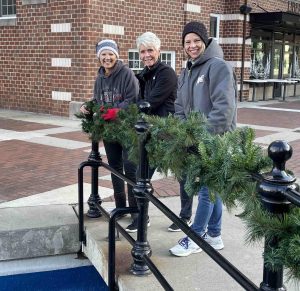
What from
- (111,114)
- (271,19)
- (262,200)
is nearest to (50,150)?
(111,114)

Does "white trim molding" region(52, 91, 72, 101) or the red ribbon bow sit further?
"white trim molding" region(52, 91, 72, 101)

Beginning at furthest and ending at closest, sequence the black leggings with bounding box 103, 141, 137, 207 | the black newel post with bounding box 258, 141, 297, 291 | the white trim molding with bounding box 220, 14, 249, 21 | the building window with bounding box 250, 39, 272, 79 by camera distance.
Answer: the building window with bounding box 250, 39, 272, 79 → the white trim molding with bounding box 220, 14, 249, 21 → the black leggings with bounding box 103, 141, 137, 207 → the black newel post with bounding box 258, 141, 297, 291

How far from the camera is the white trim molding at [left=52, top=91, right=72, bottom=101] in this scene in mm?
11961

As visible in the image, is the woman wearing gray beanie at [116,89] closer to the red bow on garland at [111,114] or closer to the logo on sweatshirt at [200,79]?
the red bow on garland at [111,114]

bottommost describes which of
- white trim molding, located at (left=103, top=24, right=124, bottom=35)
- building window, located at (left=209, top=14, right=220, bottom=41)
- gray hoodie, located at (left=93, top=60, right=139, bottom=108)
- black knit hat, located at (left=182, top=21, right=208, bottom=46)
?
gray hoodie, located at (left=93, top=60, right=139, bottom=108)

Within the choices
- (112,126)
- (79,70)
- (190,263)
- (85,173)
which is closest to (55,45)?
(79,70)

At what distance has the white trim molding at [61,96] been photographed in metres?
12.0

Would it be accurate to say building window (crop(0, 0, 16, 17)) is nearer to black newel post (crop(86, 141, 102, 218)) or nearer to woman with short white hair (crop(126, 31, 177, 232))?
black newel post (crop(86, 141, 102, 218))

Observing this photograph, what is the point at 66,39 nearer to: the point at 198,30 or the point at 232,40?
the point at 232,40

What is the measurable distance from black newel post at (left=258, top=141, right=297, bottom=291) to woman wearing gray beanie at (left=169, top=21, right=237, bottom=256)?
1.61 m

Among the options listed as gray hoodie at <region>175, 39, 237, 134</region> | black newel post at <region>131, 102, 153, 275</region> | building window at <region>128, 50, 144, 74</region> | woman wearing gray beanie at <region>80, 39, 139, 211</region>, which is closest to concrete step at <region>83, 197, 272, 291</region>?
black newel post at <region>131, 102, 153, 275</region>

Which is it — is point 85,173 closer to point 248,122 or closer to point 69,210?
point 69,210

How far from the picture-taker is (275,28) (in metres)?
19.2

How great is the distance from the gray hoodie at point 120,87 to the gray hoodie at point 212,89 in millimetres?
610
